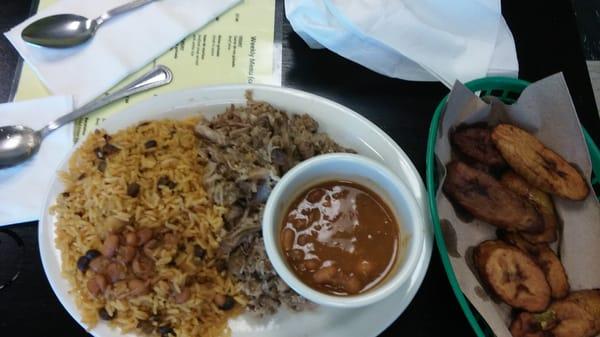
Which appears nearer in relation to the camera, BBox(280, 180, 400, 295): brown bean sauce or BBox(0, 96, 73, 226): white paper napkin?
BBox(280, 180, 400, 295): brown bean sauce

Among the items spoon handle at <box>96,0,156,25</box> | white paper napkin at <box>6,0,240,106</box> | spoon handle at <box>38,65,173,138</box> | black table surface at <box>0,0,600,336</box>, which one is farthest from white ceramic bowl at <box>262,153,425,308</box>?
spoon handle at <box>96,0,156,25</box>

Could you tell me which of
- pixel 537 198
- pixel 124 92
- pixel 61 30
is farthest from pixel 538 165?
pixel 61 30

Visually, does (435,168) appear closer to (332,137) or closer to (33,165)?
(332,137)

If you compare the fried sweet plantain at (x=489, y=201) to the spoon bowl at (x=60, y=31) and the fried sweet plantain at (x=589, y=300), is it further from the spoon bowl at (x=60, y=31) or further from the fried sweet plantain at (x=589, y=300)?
the spoon bowl at (x=60, y=31)

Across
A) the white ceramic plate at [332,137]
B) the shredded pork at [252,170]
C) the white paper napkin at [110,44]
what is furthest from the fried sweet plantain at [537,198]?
the white paper napkin at [110,44]

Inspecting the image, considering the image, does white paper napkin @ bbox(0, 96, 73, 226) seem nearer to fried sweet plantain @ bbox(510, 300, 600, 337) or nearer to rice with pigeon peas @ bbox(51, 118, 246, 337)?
rice with pigeon peas @ bbox(51, 118, 246, 337)

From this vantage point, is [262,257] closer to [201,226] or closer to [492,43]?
[201,226]
